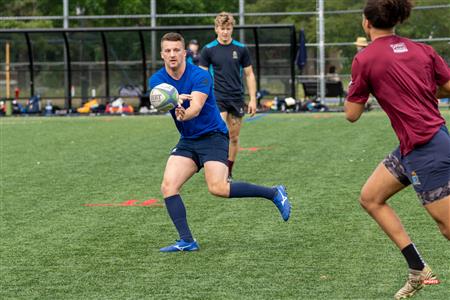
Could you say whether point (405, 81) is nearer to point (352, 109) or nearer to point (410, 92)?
point (410, 92)

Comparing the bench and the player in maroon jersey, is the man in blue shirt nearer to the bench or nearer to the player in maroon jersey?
the player in maroon jersey

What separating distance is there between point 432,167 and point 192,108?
105 inches

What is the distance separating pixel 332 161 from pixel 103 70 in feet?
60.2

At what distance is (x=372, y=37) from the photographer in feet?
19.8

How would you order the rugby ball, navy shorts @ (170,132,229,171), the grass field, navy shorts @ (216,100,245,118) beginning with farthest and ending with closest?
navy shorts @ (216,100,245,118) < navy shorts @ (170,132,229,171) < the rugby ball < the grass field

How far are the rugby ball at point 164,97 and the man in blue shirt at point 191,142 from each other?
323 mm

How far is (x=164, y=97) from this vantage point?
7676 mm

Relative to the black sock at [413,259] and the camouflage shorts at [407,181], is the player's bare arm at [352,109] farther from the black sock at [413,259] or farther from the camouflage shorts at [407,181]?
the black sock at [413,259]

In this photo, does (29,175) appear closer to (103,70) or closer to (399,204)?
(399,204)

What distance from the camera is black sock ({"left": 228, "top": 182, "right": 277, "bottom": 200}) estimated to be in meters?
8.50

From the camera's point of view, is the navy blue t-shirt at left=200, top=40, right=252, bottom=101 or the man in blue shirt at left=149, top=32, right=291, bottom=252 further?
the navy blue t-shirt at left=200, top=40, right=252, bottom=101

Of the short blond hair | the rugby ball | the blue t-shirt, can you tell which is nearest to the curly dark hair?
the rugby ball

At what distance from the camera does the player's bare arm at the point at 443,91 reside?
6012 millimetres

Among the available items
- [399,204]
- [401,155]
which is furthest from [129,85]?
[401,155]
